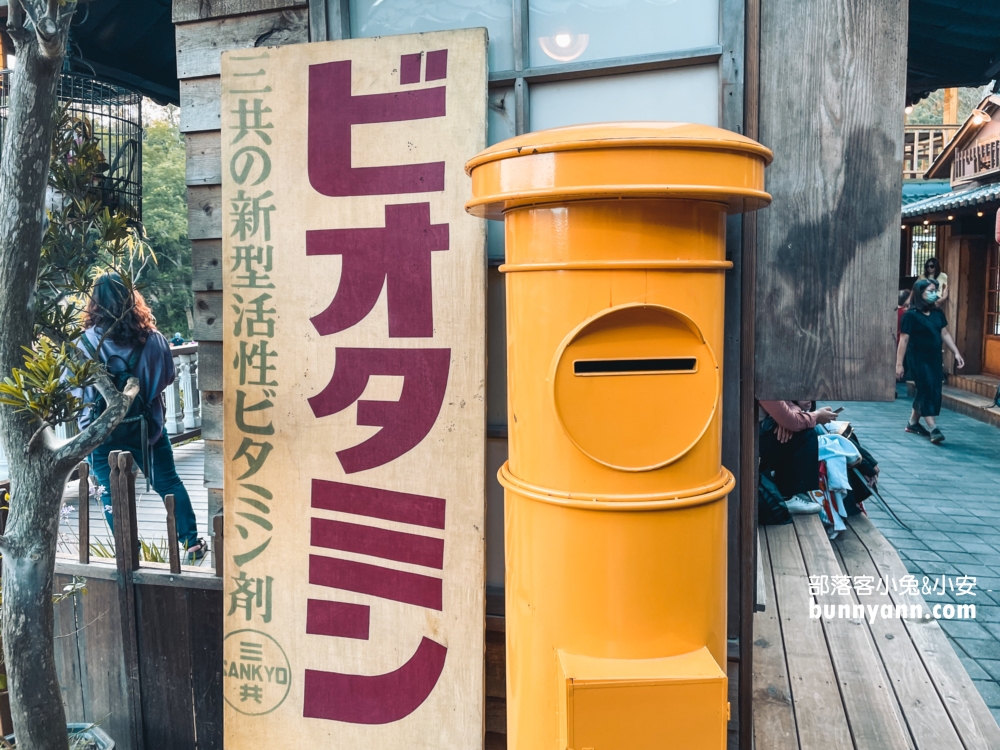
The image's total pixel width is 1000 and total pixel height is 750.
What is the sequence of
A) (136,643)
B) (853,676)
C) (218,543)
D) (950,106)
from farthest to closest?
(950,106) → (853,676) → (136,643) → (218,543)

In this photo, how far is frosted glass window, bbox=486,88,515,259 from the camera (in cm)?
245

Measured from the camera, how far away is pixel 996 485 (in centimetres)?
701

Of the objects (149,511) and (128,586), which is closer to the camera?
(128,586)

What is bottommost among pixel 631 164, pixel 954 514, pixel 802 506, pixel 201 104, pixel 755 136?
pixel 954 514

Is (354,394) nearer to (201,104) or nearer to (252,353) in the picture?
(252,353)

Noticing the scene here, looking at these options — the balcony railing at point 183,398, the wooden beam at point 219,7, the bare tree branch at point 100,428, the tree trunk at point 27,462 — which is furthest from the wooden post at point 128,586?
the balcony railing at point 183,398

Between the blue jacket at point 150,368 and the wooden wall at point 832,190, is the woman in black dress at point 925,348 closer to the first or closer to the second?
the wooden wall at point 832,190

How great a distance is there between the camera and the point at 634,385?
5.42 ft

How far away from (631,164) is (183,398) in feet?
26.8

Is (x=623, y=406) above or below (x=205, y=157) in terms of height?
below

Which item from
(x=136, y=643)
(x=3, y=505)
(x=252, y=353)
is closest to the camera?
(x=252, y=353)

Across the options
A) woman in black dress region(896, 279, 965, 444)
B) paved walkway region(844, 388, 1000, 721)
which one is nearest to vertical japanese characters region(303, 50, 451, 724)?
paved walkway region(844, 388, 1000, 721)

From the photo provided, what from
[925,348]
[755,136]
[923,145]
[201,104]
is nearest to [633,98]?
[755,136]

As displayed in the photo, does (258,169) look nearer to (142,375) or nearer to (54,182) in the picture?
(54,182)
